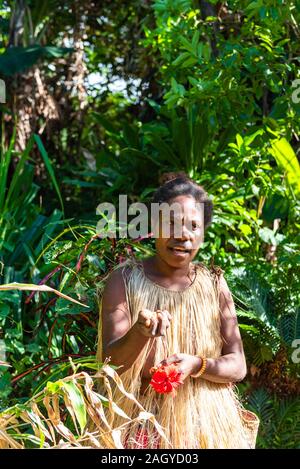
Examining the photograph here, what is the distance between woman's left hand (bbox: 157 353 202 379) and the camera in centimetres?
255

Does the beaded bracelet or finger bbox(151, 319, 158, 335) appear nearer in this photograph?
finger bbox(151, 319, 158, 335)

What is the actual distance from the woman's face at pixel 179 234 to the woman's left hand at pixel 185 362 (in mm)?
320

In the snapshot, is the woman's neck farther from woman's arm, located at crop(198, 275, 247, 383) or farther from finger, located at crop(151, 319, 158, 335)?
finger, located at crop(151, 319, 158, 335)

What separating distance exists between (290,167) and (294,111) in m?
0.61

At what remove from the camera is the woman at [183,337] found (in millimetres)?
2666

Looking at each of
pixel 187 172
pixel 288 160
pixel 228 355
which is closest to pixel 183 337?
pixel 228 355

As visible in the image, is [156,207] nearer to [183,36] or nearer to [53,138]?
[183,36]

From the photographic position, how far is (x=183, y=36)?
14.8ft

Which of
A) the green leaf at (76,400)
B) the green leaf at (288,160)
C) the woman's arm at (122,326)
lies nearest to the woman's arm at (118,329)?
the woman's arm at (122,326)

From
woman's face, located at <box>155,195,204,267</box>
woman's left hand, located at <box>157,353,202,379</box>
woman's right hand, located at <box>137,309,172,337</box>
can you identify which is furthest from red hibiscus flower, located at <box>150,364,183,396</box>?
woman's face, located at <box>155,195,204,267</box>

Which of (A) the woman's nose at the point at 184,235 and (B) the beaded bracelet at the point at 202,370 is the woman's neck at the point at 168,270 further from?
(B) the beaded bracelet at the point at 202,370

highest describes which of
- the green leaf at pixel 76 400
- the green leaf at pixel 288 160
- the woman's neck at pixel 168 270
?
the green leaf at pixel 288 160

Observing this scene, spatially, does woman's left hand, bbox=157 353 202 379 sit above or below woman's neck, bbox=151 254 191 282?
below
